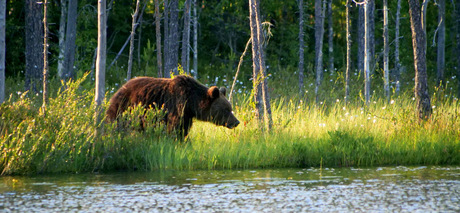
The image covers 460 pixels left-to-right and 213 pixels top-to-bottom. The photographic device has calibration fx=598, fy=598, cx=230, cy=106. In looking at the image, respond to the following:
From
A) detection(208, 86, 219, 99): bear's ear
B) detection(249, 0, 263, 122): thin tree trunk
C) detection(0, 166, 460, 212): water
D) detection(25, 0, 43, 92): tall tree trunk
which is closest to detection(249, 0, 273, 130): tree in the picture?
detection(249, 0, 263, 122): thin tree trunk

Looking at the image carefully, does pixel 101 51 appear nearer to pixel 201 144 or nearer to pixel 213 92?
pixel 213 92

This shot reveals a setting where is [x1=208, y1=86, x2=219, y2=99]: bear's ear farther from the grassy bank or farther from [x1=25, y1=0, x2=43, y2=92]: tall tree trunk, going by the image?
[x1=25, y1=0, x2=43, y2=92]: tall tree trunk

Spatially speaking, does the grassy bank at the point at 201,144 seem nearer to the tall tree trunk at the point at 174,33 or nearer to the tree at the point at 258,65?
the tree at the point at 258,65

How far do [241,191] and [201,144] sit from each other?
3.15m

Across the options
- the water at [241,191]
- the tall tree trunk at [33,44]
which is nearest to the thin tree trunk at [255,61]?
the water at [241,191]

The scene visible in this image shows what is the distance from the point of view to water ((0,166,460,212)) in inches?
249

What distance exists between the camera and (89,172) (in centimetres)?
908

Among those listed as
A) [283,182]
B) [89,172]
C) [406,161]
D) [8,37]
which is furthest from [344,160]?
[8,37]

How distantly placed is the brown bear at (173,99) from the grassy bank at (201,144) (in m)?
0.37

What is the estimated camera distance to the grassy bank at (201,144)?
29.4 feet

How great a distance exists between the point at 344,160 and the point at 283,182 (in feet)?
7.34

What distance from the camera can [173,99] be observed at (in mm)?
10109

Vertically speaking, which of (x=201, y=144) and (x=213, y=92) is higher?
(x=213, y=92)

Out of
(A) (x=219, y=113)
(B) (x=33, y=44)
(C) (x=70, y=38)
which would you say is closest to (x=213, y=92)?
(A) (x=219, y=113)
